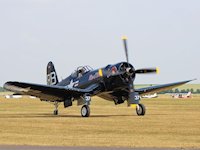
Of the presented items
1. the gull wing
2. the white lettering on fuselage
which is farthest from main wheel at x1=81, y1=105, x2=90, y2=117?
the white lettering on fuselage

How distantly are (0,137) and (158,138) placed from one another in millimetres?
5535

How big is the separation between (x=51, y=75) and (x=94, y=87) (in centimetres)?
838

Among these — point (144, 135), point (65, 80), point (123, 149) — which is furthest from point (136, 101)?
point (123, 149)

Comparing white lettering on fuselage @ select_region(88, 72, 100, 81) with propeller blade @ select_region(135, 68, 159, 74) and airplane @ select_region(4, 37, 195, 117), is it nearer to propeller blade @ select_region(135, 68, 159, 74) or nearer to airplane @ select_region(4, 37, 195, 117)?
airplane @ select_region(4, 37, 195, 117)

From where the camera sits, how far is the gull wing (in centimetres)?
3456

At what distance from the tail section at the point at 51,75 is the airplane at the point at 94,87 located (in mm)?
4573

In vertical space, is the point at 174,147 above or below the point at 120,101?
below

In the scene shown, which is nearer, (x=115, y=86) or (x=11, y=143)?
(x=11, y=143)

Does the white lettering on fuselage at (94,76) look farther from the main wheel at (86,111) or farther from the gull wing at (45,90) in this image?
the main wheel at (86,111)

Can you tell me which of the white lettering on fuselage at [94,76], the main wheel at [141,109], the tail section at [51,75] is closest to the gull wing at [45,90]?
the white lettering on fuselage at [94,76]

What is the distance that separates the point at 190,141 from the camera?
60.4ft

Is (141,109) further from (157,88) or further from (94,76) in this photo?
(157,88)

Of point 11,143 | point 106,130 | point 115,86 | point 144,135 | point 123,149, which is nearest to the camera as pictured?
point 123,149

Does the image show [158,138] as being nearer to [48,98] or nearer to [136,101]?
[136,101]
